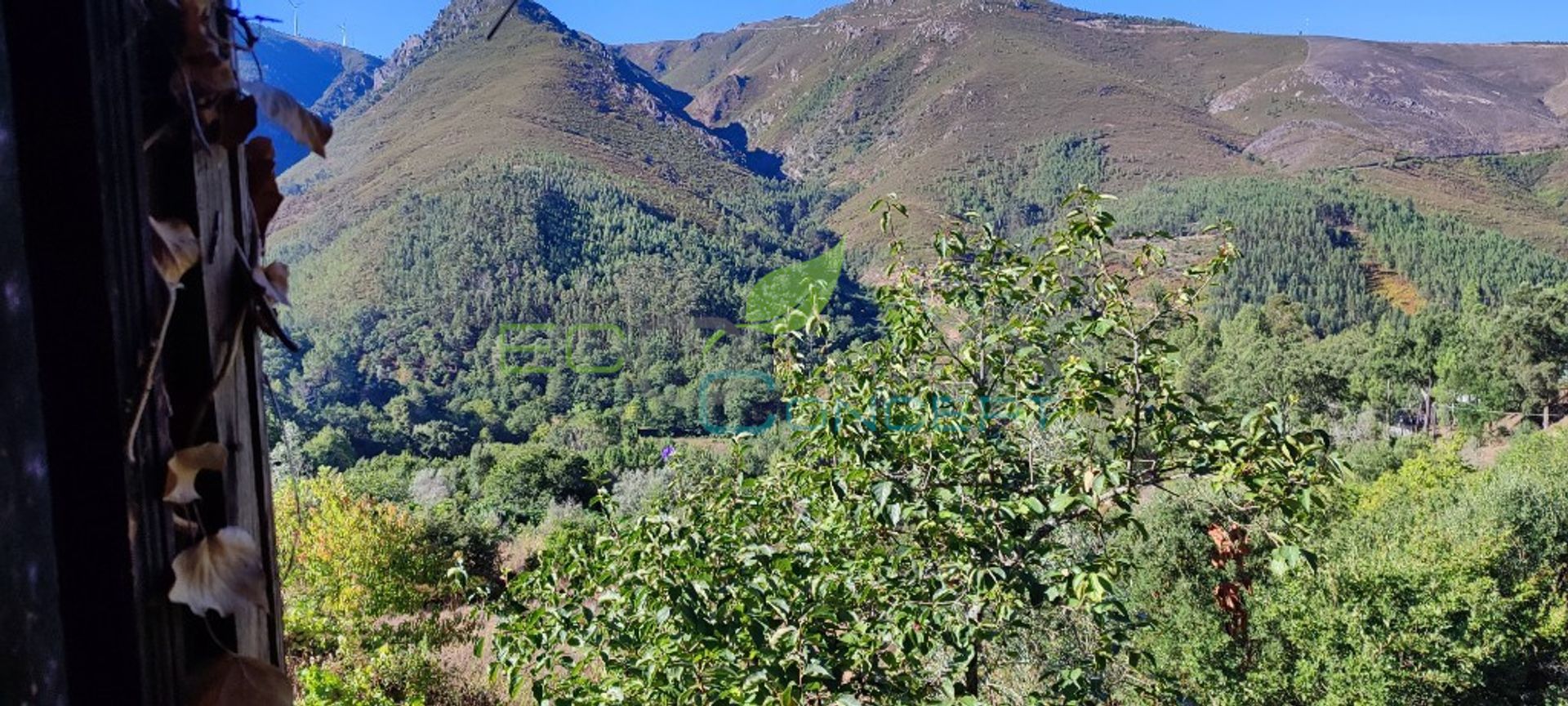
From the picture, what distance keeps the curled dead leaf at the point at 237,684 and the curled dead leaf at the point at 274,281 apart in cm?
18

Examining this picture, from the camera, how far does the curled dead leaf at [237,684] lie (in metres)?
0.41

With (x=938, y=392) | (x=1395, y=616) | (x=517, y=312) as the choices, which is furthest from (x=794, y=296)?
(x=517, y=312)

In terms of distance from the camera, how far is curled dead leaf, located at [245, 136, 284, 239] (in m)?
0.49

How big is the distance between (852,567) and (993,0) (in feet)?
496

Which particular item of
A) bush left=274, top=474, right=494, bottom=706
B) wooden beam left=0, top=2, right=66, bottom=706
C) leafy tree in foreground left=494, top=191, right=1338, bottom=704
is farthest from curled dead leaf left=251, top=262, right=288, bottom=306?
bush left=274, top=474, right=494, bottom=706

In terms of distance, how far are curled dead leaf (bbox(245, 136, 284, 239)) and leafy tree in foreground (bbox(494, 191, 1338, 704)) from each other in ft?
6.15

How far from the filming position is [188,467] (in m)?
0.39

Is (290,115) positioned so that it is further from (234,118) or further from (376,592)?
(376,592)

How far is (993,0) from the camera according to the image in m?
138

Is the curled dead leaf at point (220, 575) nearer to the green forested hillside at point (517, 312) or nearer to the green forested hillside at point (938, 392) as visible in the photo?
the green forested hillside at point (938, 392)

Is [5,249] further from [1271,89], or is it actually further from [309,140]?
[1271,89]

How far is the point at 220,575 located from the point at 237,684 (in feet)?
0.20

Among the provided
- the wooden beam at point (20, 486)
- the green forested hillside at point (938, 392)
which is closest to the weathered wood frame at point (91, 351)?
the wooden beam at point (20, 486)

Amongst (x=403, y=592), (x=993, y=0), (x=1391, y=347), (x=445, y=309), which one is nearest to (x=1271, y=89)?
(x=993, y=0)
